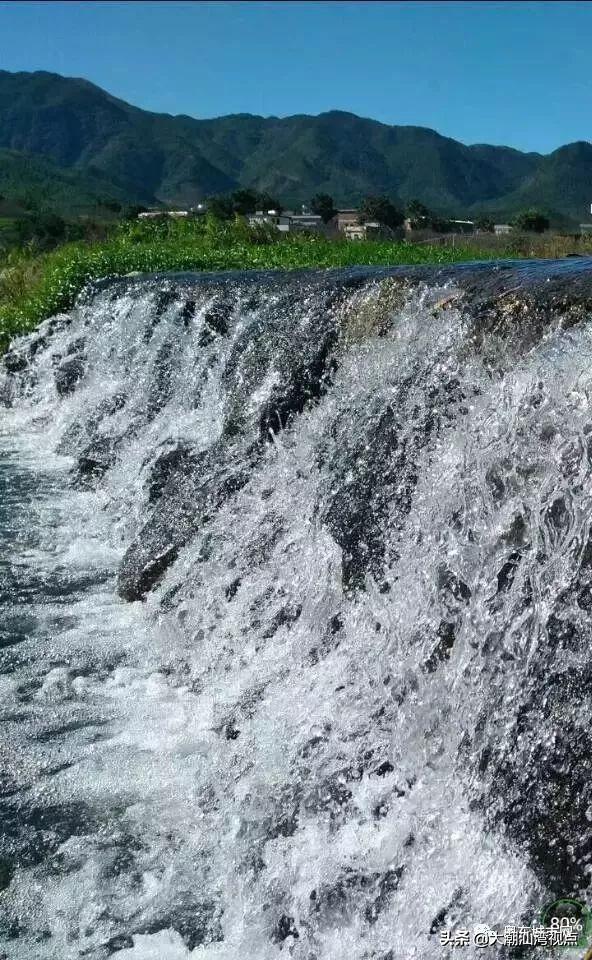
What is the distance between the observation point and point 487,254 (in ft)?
57.4

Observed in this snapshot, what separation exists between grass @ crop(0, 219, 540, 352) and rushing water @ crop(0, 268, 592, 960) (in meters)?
7.48

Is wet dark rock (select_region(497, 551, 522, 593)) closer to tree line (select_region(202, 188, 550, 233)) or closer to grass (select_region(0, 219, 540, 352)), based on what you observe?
grass (select_region(0, 219, 540, 352))

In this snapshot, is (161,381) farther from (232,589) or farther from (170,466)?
(232,589)

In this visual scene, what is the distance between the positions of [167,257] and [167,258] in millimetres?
152

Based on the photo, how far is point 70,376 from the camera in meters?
A: 11.3

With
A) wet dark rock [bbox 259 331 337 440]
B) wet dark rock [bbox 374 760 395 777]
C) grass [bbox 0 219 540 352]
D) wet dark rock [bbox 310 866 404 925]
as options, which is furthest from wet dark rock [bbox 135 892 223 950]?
grass [bbox 0 219 540 352]

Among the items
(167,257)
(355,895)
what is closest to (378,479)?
(355,895)

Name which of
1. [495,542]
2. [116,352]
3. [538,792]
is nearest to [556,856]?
[538,792]

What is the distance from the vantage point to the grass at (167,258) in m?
13.8

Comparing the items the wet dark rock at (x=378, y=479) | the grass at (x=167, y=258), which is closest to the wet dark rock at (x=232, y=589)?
the wet dark rock at (x=378, y=479)

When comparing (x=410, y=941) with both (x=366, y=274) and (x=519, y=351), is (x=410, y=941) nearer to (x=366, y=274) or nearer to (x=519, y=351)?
(x=519, y=351)

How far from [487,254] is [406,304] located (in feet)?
40.3

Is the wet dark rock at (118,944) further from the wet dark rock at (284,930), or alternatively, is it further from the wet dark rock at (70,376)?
the wet dark rock at (70,376)

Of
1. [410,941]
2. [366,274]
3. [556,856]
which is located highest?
[366,274]
